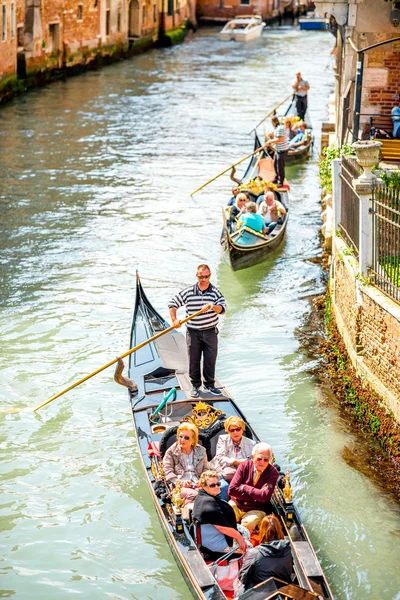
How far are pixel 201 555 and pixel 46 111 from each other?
13.4 meters

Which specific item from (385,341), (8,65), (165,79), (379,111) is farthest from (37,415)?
(165,79)

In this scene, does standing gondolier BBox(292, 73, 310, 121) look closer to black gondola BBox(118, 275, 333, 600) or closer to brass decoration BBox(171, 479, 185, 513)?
black gondola BBox(118, 275, 333, 600)

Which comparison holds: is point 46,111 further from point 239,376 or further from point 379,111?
point 239,376

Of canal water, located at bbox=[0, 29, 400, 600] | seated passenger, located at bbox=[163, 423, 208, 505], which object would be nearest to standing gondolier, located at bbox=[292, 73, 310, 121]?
canal water, located at bbox=[0, 29, 400, 600]

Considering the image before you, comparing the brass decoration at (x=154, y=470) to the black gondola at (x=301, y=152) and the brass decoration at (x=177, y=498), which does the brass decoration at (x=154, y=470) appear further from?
the black gondola at (x=301, y=152)

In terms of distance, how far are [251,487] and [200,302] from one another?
1.46m

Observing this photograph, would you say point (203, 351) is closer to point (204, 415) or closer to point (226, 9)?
point (204, 415)

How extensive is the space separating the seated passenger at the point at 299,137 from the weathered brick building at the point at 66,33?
6.13 metres

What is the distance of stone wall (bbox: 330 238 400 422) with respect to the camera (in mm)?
5781

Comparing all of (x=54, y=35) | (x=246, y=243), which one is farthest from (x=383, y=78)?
(x=54, y=35)

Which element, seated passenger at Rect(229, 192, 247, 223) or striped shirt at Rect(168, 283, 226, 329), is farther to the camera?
seated passenger at Rect(229, 192, 247, 223)

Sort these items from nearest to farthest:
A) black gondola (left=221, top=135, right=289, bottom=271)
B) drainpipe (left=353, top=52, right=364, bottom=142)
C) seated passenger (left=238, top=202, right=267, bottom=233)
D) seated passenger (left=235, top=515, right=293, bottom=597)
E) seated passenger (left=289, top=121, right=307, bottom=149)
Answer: seated passenger (left=235, top=515, right=293, bottom=597) < drainpipe (left=353, top=52, right=364, bottom=142) < black gondola (left=221, top=135, right=289, bottom=271) < seated passenger (left=238, top=202, right=267, bottom=233) < seated passenger (left=289, top=121, right=307, bottom=149)

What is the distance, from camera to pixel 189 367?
611 centimetres

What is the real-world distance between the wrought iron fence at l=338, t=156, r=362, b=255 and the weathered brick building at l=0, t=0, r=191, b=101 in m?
11.5
